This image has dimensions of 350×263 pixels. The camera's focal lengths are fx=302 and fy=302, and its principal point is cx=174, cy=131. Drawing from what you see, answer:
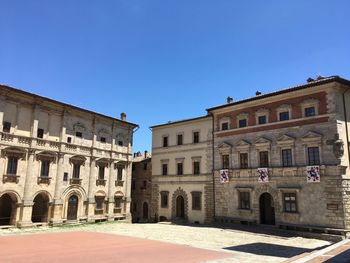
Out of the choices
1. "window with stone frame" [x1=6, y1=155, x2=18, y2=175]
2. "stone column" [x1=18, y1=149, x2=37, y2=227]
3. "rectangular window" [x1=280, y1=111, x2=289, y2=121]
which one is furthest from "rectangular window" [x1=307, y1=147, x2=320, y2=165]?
"window with stone frame" [x1=6, y1=155, x2=18, y2=175]

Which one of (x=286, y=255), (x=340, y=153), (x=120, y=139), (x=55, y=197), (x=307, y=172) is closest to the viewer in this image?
(x=286, y=255)

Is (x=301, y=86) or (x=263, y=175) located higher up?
(x=301, y=86)

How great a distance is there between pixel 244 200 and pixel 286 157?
18.7 feet

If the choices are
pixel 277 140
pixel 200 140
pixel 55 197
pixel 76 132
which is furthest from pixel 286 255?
pixel 76 132

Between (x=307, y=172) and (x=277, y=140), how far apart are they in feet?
12.4

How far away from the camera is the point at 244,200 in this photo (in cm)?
2802

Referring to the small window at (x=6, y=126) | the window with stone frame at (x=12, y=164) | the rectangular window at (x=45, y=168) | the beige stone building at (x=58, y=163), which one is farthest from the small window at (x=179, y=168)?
the small window at (x=6, y=126)

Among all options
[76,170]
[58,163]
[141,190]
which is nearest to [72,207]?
[76,170]

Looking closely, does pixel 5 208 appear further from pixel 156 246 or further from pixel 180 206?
pixel 156 246

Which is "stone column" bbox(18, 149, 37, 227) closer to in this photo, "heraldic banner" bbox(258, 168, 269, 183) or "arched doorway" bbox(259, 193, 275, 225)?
"heraldic banner" bbox(258, 168, 269, 183)

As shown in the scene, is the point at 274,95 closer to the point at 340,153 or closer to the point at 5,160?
the point at 340,153

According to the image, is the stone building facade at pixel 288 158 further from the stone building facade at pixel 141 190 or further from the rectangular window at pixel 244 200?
the stone building facade at pixel 141 190

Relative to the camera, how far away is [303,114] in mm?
24906

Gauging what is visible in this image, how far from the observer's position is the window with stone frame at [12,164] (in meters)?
25.3
